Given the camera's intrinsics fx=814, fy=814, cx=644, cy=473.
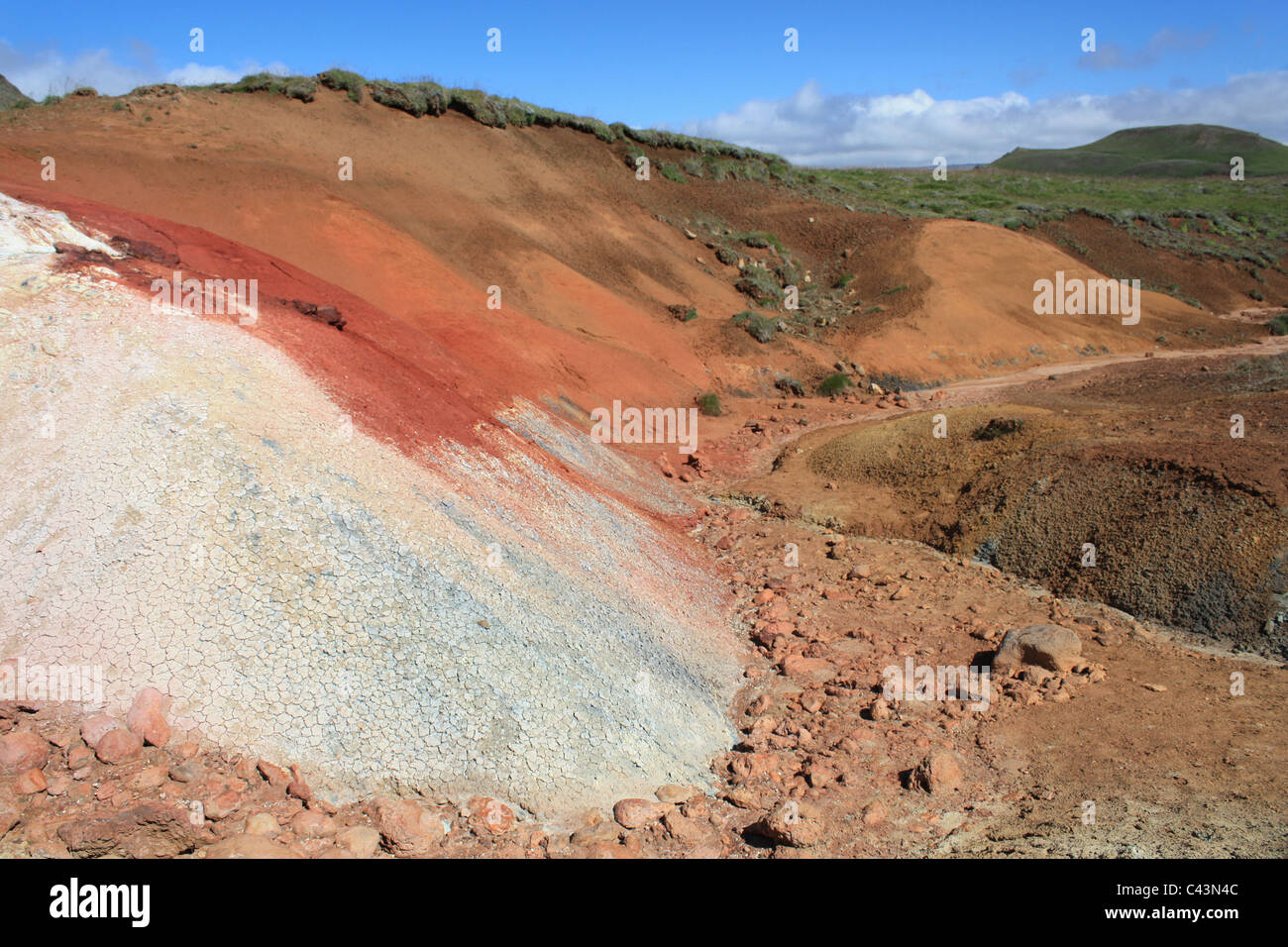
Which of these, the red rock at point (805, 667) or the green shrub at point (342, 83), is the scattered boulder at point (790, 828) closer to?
the red rock at point (805, 667)

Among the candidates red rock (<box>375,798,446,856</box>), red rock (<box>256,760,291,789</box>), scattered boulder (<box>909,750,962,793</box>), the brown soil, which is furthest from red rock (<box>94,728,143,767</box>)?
the brown soil

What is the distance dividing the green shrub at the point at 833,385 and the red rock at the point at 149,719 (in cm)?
1576

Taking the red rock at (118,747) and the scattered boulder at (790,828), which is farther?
the scattered boulder at (790,828)

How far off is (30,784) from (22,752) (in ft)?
0.73

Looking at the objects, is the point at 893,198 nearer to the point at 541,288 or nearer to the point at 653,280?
the point at 653,280

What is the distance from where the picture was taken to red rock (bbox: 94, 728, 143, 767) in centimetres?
453

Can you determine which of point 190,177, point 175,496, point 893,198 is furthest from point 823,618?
point 893,198

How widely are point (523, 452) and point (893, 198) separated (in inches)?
1468

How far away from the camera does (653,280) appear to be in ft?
72.8

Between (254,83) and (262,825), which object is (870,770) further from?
(254,83)

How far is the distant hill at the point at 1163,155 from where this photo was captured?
271 ft

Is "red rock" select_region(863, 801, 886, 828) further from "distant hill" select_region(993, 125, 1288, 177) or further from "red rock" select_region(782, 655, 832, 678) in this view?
"distant hill" select_region(993, 125, 1288, 177)

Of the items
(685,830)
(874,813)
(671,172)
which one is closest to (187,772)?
(685,830)

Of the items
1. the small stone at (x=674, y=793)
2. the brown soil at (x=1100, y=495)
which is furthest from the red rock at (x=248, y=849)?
the brown soil at (x=1100, y=495)
